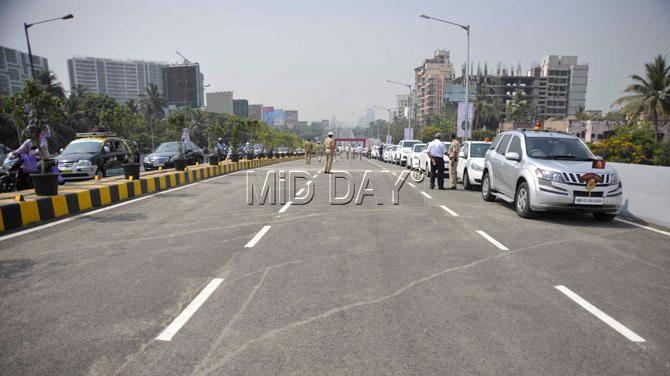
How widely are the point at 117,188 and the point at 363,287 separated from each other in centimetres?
1035

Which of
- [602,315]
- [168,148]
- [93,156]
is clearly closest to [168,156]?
[168,148]

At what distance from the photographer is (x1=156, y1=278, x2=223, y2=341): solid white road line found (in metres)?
3.90

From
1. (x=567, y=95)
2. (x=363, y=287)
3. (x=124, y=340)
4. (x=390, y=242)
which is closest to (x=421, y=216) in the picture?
(x=390, y=242)

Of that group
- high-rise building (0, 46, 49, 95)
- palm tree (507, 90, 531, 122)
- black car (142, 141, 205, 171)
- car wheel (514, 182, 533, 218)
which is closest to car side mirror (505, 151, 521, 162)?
car wheel (514, 182, 533, 218)

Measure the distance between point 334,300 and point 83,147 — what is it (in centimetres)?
1676

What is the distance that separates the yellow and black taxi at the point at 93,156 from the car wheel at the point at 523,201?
1376 cm

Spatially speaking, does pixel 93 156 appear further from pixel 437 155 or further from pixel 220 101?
pixel 220 101

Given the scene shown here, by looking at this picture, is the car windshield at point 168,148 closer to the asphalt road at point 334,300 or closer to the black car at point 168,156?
the black car at point 168,156

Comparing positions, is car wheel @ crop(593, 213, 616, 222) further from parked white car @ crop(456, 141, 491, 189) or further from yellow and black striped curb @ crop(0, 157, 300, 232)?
yellow and black striped curb @ crop(0, 157, 300, 232)

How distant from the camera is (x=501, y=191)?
38.5 ft

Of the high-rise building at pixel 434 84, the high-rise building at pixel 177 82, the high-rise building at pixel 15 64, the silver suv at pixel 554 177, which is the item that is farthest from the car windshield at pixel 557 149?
the high-rise building at pixel 15 64

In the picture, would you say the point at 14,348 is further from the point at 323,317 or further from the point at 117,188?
the point at 117,188

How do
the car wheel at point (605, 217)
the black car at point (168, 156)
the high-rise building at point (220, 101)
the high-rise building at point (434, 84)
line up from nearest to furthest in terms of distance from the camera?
the car wheel at point (605, 217), the black car at point (168, 156), the high-rise building at point (220, 101), the high-rise building at point (434, 84)

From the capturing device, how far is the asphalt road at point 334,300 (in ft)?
11.5
